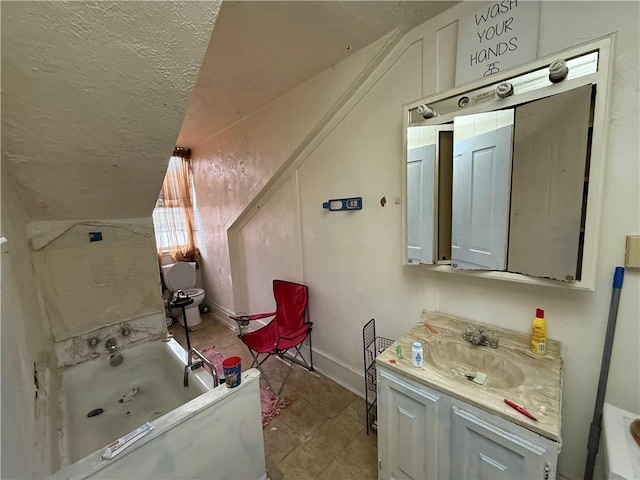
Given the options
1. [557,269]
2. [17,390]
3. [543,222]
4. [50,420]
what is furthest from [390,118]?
[50,420]

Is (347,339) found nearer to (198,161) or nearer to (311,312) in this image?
(311,312)

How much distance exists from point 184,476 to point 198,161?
11.8 feet

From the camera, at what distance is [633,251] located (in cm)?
105

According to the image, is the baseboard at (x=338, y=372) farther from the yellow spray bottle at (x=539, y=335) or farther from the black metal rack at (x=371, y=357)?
the yellow spray bottle at (x=539, y=335)

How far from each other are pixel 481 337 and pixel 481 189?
0.77 m

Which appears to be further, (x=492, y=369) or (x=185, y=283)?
(x=185, y=283)

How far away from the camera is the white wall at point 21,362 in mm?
850

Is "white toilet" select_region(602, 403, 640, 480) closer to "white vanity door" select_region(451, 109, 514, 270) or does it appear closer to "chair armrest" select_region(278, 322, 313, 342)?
"white vanity door" select_region(451, 109, 514, 270)

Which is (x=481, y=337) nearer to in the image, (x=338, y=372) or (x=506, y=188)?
(x=506, y=188)

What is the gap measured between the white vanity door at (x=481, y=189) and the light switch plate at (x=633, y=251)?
0.41m

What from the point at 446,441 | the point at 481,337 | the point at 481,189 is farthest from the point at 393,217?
the point at 446,441

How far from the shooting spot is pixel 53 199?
1.71 metres

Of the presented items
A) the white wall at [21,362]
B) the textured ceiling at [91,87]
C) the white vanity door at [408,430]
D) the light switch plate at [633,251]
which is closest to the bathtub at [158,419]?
the white wall at [21,362]

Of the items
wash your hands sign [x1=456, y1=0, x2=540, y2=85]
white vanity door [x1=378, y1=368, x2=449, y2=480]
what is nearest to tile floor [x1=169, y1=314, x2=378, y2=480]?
white vanity door [x1=378, y1=368, x2=449, y2=480]
